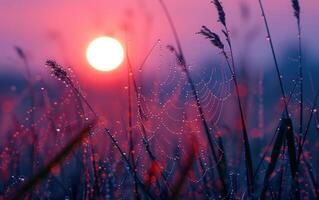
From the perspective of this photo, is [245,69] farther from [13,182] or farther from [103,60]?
[103,60]

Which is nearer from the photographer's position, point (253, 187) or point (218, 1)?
point (253, 187)

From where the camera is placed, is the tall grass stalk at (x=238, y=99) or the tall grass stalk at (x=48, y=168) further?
the tall grass stalk at (x=238, y=99)

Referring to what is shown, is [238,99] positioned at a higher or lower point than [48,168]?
higher

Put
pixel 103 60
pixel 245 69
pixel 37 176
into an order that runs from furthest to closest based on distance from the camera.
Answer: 1. pixel 103 60
2. pixel 245 69
3. pixel 37 176

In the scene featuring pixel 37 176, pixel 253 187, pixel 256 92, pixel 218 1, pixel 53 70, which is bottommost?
pixel 37 176

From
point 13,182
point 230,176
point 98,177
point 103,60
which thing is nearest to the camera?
point 98,177

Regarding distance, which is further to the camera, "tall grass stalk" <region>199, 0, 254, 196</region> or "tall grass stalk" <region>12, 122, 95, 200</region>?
"tall grass stalk" <region>199, 0, 254, 196</region>

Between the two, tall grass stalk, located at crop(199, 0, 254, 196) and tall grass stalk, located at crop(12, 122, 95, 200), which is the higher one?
tall grass stalk, located at crop(199, 0, 254, 196)

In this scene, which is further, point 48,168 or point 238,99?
point 238,99

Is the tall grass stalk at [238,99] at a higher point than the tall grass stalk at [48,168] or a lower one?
higher

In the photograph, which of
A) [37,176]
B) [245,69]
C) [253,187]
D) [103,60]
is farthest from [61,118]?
[103,60]

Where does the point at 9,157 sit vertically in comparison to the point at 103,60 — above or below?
below
